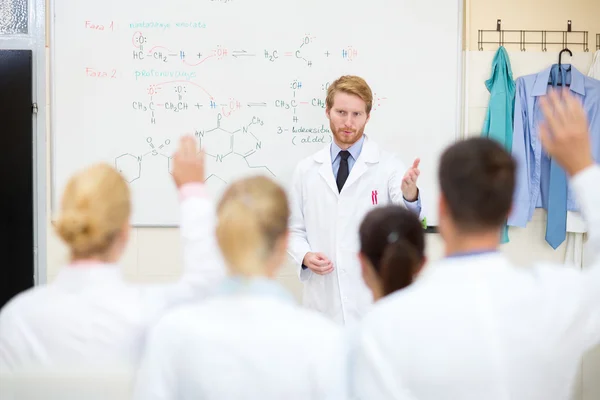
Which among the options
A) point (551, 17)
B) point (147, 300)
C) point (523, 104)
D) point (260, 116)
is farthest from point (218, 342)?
point (551, 17)

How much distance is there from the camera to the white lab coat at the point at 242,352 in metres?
1.19

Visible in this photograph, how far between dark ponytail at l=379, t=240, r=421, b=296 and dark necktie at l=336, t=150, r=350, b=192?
1.49 m

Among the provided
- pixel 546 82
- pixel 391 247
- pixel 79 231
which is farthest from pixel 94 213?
pixel 546 82

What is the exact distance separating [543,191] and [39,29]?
2584 mm

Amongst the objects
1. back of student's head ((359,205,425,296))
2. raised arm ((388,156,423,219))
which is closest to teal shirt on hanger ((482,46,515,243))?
raised arm ((388,156,423,219))

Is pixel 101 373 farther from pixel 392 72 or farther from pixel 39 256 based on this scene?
pixel 392 72

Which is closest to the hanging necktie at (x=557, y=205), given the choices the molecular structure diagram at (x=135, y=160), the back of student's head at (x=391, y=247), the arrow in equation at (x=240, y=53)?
the arrow in equation at (x=240, y=53)

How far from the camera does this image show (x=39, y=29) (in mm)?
3252

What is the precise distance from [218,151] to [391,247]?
2054mm

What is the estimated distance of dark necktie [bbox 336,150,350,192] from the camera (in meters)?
2.89

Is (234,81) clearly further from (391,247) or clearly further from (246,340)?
(246,340)

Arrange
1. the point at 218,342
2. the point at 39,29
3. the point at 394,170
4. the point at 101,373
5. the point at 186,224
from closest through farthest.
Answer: the point at 218,342 < the point at 101,373 < the point at 186,224 < the point at 394,170 < the point at 39,29

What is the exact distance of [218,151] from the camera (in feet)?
10.9

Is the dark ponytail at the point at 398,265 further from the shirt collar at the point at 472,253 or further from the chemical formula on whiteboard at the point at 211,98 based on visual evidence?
the chemical formula on whiteboard at the point at 211,98
